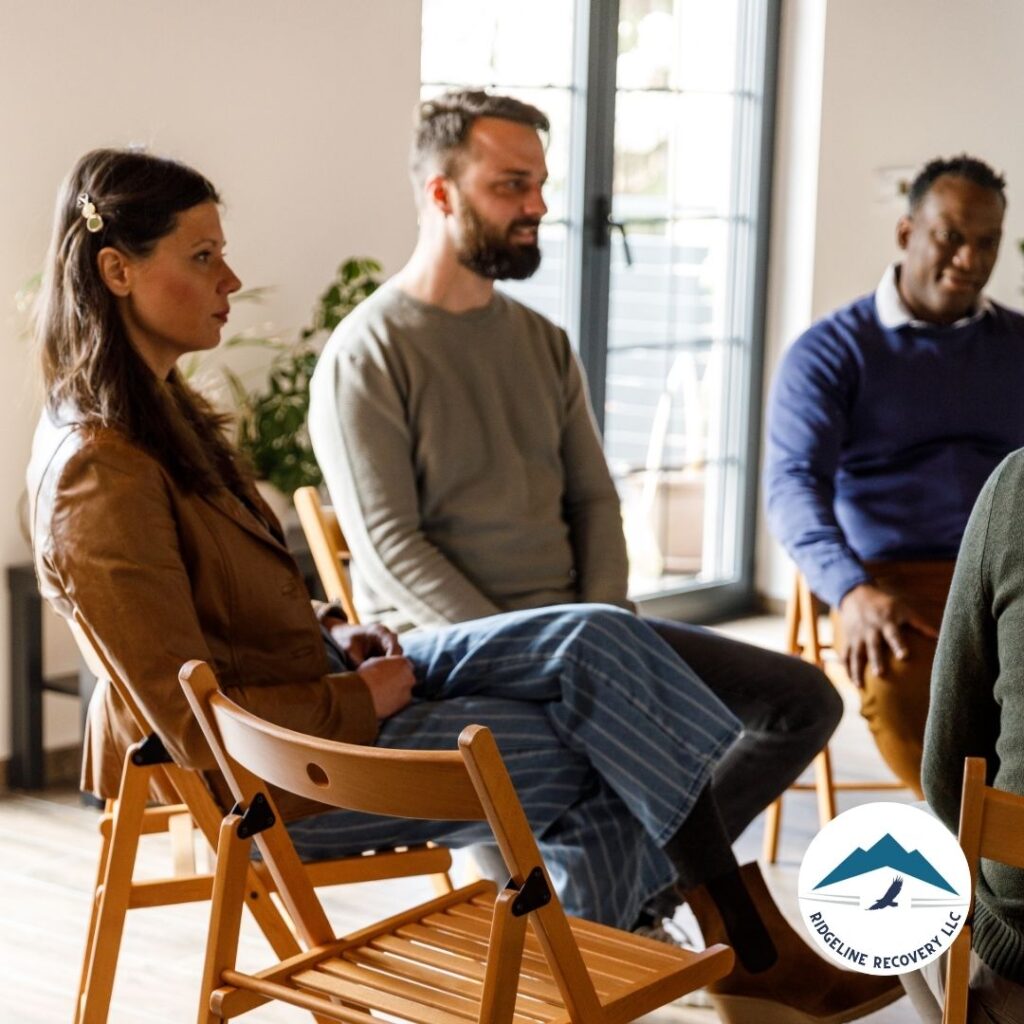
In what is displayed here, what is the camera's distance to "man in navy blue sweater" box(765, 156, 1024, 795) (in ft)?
11.5

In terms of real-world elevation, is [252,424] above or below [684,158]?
below

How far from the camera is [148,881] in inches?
91.3

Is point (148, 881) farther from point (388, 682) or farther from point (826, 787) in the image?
point (826, 787)

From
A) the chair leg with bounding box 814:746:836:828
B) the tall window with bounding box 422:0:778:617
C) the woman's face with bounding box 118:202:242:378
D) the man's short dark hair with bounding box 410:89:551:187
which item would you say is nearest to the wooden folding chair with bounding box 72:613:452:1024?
the woman's face with bounding box 118:202:242:378

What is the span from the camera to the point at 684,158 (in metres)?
5.80

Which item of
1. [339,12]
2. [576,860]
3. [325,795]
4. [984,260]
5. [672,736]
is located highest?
[339,12]

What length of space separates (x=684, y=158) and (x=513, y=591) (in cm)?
314

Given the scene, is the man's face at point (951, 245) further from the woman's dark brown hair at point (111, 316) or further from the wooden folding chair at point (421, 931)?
the wooden folding chair at point (421, 931)

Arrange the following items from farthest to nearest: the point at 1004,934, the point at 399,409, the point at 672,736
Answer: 1. the point at 399,409
2. the point at 672,736
3. the point at 1004,934

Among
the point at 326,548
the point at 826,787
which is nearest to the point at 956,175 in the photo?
the point at 826,787

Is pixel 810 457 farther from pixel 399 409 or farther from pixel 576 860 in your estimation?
pixel 576 860

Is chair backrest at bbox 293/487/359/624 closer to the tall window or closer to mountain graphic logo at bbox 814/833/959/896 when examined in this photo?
mountain graphic logo at bbox 814/833/959/896

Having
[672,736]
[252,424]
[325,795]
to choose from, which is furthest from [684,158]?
[325,795]

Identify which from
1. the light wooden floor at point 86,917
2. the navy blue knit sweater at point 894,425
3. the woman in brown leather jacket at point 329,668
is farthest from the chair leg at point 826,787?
the woman in brown leather jacket at point 329,668
